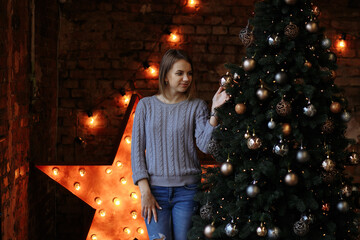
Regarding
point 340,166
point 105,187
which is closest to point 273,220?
point 340,166

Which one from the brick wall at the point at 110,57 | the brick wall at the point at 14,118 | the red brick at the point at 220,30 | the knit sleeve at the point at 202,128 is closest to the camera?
the knit sleeve at the point at 202,128

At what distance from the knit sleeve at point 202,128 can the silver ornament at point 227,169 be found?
0.23m

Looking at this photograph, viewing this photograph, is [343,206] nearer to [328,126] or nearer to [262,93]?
[328,126]

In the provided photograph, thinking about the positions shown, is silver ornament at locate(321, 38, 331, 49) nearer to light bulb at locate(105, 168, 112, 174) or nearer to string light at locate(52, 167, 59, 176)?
light bulb at locate(105, 168, 112, 174)

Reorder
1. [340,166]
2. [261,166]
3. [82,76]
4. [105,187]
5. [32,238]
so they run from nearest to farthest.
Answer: [261,166] → [340,166] → [105,187] → [32,238] → [82,76]

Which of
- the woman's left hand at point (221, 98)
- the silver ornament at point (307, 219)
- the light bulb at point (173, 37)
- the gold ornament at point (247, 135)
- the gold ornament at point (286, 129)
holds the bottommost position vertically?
the silver ornament at point (307, 219)

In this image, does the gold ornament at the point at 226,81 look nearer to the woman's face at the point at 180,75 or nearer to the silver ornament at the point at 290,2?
the woman's face at the point at 180,75

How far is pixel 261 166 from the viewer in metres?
1.72

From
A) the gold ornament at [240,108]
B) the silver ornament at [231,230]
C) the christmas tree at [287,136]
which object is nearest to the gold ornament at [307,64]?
the christmas tree at [287,136]

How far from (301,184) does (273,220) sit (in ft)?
0.70

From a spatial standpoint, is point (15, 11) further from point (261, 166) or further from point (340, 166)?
point (340, 166)

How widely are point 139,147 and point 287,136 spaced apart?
82cm

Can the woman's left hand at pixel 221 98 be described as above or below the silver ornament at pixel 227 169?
above

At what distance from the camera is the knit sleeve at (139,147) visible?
2080 millimetres
